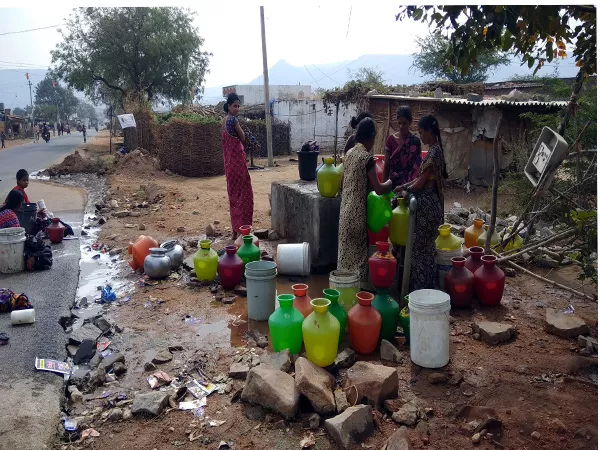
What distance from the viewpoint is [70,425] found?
3219 mm

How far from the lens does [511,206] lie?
8.62 m

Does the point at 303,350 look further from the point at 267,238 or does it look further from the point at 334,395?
the point at 267,238

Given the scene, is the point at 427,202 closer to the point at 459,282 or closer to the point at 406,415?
the point at 459,282

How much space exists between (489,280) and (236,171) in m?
3.73

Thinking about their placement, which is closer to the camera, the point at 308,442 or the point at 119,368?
the point at 308,442

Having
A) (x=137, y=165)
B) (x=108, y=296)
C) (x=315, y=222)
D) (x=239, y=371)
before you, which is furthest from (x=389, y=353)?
(x=137, y=165)

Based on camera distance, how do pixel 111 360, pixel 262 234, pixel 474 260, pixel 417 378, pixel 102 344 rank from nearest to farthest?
pixel 417 378
pixel 111 360
pixel 102 344
pixel 474 260
pixel 262 234

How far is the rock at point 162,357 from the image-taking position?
4.04m

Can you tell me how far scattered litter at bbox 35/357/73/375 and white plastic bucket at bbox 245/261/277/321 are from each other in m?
1.68

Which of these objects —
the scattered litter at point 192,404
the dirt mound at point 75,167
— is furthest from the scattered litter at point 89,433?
the dirt mound at point 75,167

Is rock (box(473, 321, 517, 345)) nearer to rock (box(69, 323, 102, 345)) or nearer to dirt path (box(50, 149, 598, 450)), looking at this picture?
dirt path (box(50, 149, 598, 450))

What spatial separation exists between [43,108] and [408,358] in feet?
247

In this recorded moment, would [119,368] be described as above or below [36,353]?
below

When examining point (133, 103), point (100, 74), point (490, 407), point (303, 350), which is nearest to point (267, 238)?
point (303, 350)
